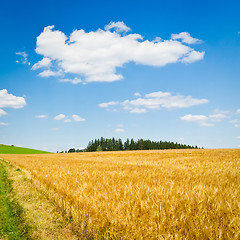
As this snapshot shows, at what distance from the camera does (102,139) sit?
14075cm

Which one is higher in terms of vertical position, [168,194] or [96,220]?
[168,194]

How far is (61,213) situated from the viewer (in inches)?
169

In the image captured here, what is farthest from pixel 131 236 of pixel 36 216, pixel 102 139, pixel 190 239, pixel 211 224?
pixel 102 139

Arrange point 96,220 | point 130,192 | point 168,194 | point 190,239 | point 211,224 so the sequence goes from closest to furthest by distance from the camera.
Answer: point 190,239 → point 211,224 → point 96,220 → point 168,194 → point 130,192

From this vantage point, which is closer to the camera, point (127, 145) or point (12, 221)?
point (12, 221)

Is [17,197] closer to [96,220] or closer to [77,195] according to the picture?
[77,195]

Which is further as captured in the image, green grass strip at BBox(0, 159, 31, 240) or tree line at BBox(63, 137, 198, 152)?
tree line at BBox(63, 137, 198, 152)

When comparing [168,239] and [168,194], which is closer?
[168,239]

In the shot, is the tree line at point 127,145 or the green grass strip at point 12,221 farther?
the tree line at point 127,145

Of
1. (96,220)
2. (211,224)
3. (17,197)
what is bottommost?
(17,197)

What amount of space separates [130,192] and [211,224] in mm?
2047

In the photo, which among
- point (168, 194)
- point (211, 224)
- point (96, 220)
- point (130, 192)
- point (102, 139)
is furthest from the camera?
point (102, 139)

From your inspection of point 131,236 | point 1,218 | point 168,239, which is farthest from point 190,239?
point 1,218

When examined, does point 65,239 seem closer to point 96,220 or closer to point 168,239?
point 96,220
